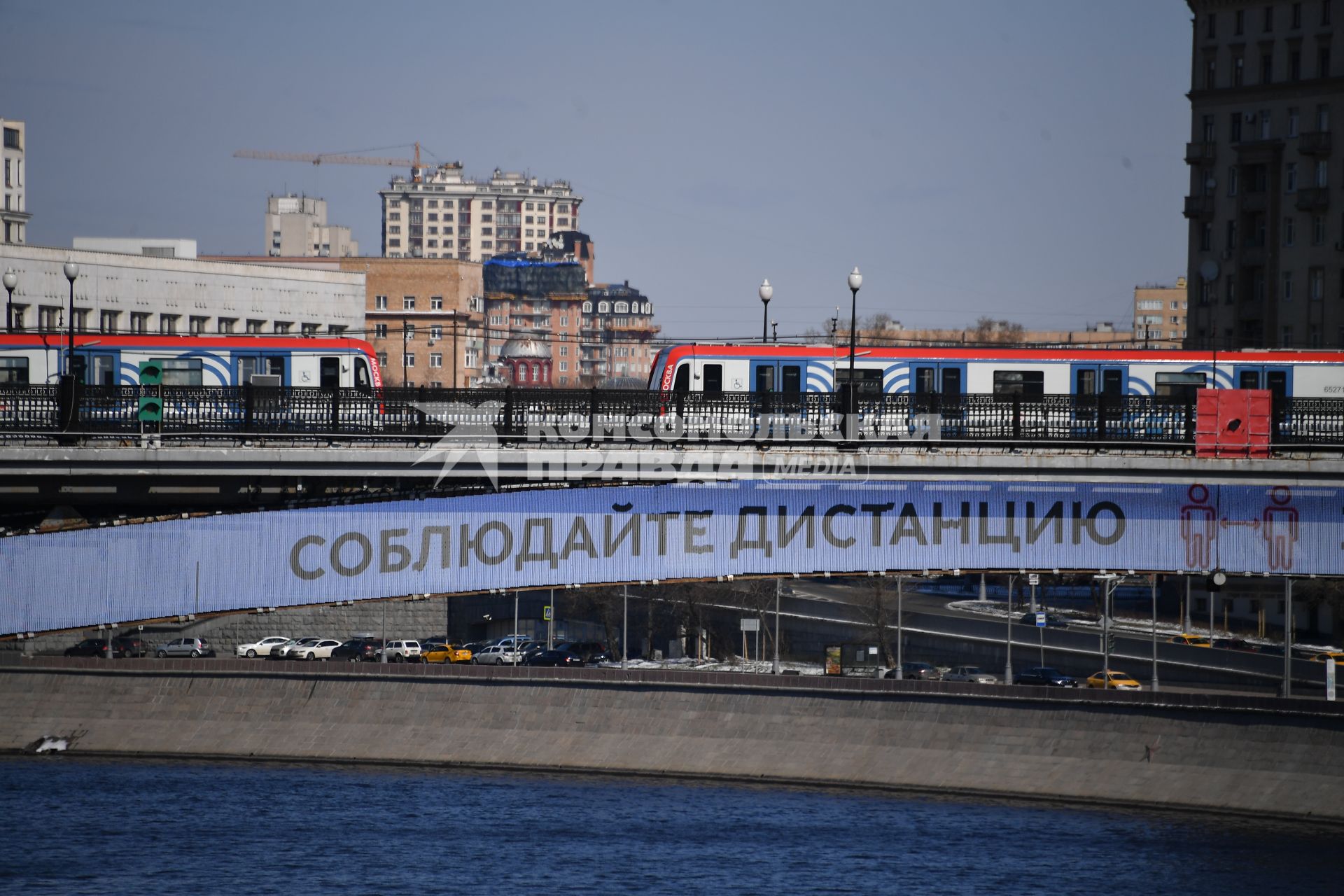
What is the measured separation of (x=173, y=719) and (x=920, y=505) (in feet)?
73.6

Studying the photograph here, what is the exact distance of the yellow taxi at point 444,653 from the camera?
61.5 m

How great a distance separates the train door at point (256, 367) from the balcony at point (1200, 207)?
174 ft

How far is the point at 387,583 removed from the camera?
40.6 meters

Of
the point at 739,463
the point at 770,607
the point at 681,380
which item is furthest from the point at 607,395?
the point at 770,607

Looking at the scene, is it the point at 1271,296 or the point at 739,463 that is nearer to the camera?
Result: the point at 739,463

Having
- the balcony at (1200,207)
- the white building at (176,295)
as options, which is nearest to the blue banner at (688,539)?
the white building at (176,295)

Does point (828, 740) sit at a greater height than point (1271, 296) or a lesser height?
lesser

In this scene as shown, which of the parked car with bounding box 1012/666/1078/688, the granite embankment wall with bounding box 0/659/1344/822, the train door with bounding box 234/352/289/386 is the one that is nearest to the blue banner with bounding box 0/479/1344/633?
the granite embankment wall with bounding box 0/659/1344/822

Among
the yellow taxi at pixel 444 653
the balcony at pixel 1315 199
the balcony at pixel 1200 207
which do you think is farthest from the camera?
the balcony at pixel 1200 207

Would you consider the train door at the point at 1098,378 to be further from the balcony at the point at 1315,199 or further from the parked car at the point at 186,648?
the balcony at the point at 1315,199

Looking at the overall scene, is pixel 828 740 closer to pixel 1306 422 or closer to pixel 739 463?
pixel 739 463

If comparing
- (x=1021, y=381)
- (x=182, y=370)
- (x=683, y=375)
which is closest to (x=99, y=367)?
(x=182, y=370)

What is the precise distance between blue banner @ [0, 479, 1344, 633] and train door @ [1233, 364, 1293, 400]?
7.96 m

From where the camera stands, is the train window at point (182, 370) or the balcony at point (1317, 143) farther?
the balcony at point (1317, 143)
